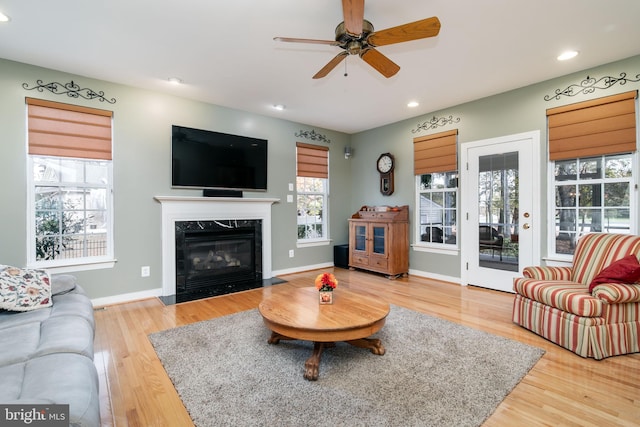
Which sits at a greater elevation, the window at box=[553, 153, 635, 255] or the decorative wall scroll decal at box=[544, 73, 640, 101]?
the decorative wall scroll decal at box=[544, 73, 640, 101]

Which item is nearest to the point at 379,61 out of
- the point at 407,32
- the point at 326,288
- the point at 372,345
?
the point at 407,32

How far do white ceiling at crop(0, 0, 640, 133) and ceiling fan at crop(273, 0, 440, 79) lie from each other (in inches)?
10.3

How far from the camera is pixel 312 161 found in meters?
5.43

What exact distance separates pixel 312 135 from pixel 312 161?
1.54 ft

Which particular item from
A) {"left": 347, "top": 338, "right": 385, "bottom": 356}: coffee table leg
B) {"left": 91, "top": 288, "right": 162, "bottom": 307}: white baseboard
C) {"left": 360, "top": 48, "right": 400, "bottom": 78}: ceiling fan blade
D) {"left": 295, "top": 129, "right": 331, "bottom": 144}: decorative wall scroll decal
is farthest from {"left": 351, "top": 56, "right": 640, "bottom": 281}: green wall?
{"left": 91, "top": 288, "right": 162, "bottom": 307}: white baseboard

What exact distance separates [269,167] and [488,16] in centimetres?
339

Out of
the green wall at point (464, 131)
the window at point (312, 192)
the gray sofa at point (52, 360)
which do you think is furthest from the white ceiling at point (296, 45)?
the gray sofa at point (52, 360)

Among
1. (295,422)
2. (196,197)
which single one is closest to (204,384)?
(295,422)

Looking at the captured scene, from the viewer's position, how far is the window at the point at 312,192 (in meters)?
5.32

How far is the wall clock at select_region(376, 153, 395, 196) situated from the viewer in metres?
5.25

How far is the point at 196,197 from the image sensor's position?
13.3ft

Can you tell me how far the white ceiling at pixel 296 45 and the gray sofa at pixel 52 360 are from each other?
7.22ft

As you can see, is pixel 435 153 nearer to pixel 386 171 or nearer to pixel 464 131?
pixel 464 131

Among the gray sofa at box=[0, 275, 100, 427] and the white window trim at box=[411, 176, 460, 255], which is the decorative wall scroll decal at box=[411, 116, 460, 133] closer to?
the white window trim at box=[411, 176, 460, 255]
